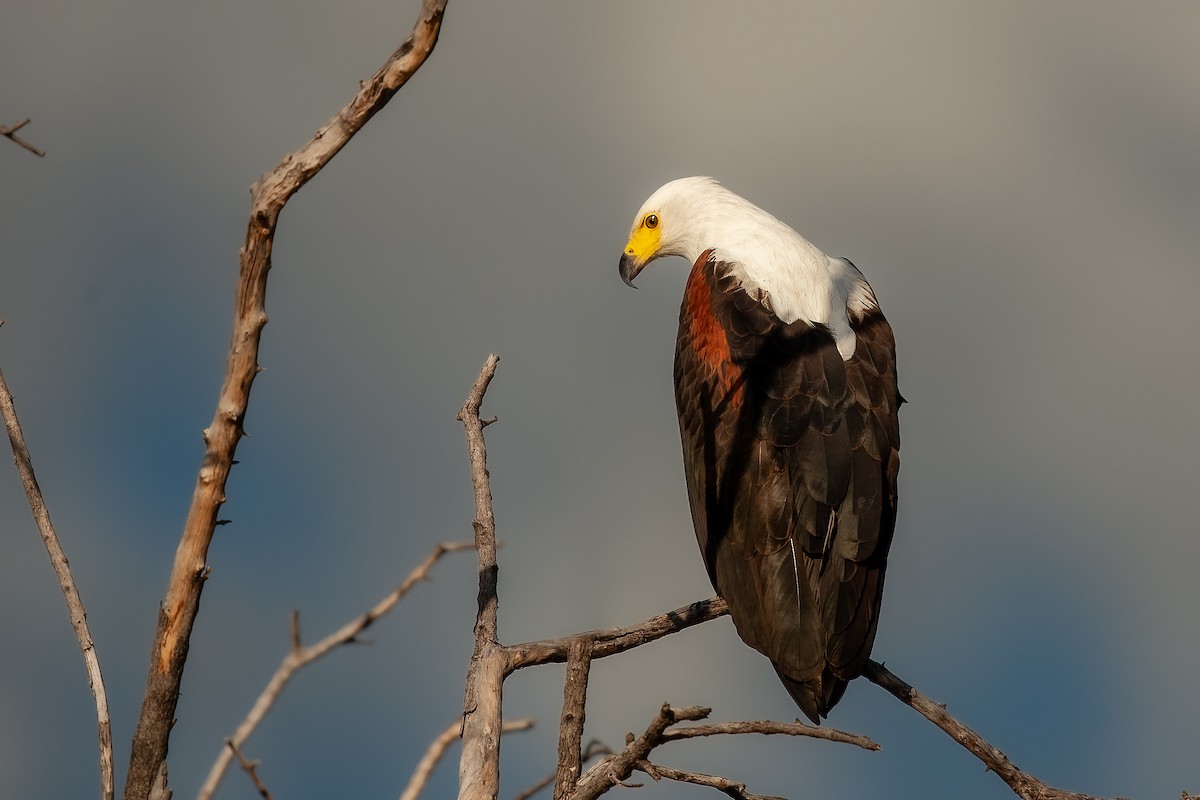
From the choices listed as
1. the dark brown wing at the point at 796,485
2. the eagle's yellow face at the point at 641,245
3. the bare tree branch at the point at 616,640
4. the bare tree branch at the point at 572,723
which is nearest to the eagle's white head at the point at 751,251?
the eagle's yellow face at the point at 641,245

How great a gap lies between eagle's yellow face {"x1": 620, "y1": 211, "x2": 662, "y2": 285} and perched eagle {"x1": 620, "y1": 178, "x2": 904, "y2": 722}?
1.61m

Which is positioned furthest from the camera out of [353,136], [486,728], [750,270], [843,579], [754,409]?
[750,270]

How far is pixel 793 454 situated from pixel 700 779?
79.2 inches

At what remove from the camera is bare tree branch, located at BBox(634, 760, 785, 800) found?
3.45 m

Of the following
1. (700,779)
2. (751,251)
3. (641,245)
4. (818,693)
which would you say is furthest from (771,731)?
(641,245)

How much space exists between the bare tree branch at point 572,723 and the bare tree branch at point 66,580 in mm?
1361

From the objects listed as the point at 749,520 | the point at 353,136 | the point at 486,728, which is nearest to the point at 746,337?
the point at 749,520

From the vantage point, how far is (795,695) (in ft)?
16.8

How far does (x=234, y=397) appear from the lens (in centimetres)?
324

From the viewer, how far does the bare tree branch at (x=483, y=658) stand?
12.8 ft

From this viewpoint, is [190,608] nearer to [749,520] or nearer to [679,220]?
[749,520]

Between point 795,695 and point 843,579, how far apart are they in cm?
53

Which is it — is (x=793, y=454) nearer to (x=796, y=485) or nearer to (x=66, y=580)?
(x=796, y=485)

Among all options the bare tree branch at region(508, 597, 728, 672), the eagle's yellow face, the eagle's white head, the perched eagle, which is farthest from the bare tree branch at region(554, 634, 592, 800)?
the eagle's yellow face
